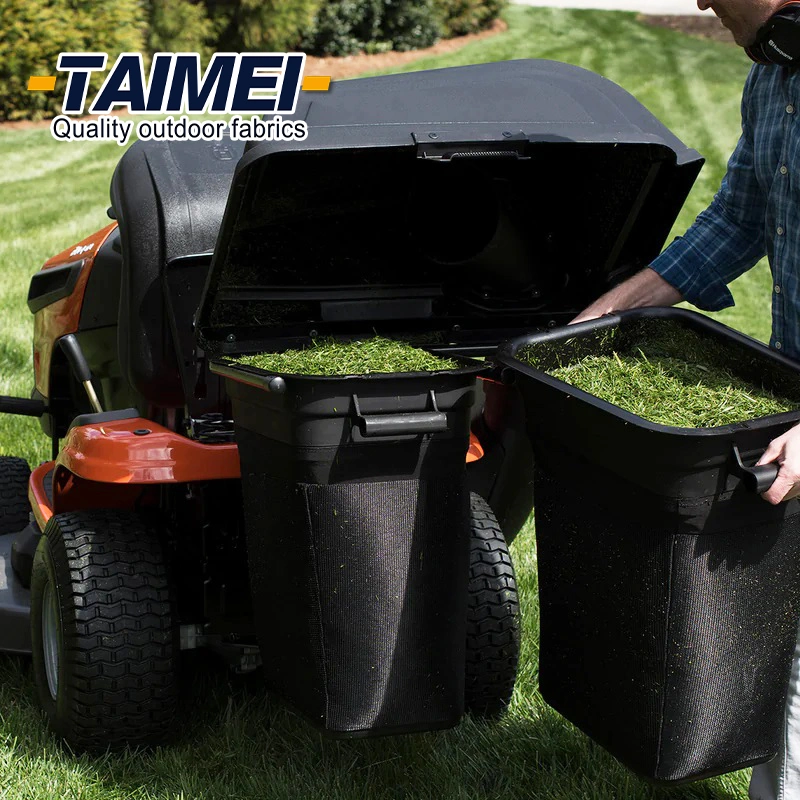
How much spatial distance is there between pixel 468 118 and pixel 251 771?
1.53 m

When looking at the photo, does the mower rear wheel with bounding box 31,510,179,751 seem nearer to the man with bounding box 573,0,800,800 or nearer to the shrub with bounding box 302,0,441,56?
the man with bounding box 573,0,800,800

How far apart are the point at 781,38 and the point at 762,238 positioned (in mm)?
549

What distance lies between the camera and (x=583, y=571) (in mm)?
2236

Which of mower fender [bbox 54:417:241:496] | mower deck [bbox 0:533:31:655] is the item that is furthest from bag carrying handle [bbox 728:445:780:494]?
mower deck [bbox 0:533:31:655]

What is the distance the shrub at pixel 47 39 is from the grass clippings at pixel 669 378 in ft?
43.8

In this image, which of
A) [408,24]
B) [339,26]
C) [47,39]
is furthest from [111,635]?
[408,24]

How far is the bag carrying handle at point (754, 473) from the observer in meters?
1.91

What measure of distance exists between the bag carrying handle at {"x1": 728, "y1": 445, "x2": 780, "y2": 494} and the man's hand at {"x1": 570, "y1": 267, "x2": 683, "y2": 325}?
77cm

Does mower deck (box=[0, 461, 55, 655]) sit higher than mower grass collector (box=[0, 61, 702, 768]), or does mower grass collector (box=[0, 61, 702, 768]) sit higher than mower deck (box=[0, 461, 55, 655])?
mower grass collector (box=[0, 61, 702, 768])

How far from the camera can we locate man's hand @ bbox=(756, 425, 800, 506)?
1.92 meters

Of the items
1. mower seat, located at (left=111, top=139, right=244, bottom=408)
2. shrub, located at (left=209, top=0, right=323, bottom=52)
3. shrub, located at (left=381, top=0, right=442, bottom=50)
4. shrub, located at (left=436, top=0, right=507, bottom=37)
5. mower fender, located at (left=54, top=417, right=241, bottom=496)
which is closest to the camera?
mower fender, located at (left=54, top=417, right=241, bottom=496)

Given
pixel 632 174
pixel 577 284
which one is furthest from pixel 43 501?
pixel 632 174

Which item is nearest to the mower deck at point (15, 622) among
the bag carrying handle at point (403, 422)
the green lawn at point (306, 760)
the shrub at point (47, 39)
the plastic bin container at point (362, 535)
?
the green lawn at point (306, 760)

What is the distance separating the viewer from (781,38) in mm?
2223
